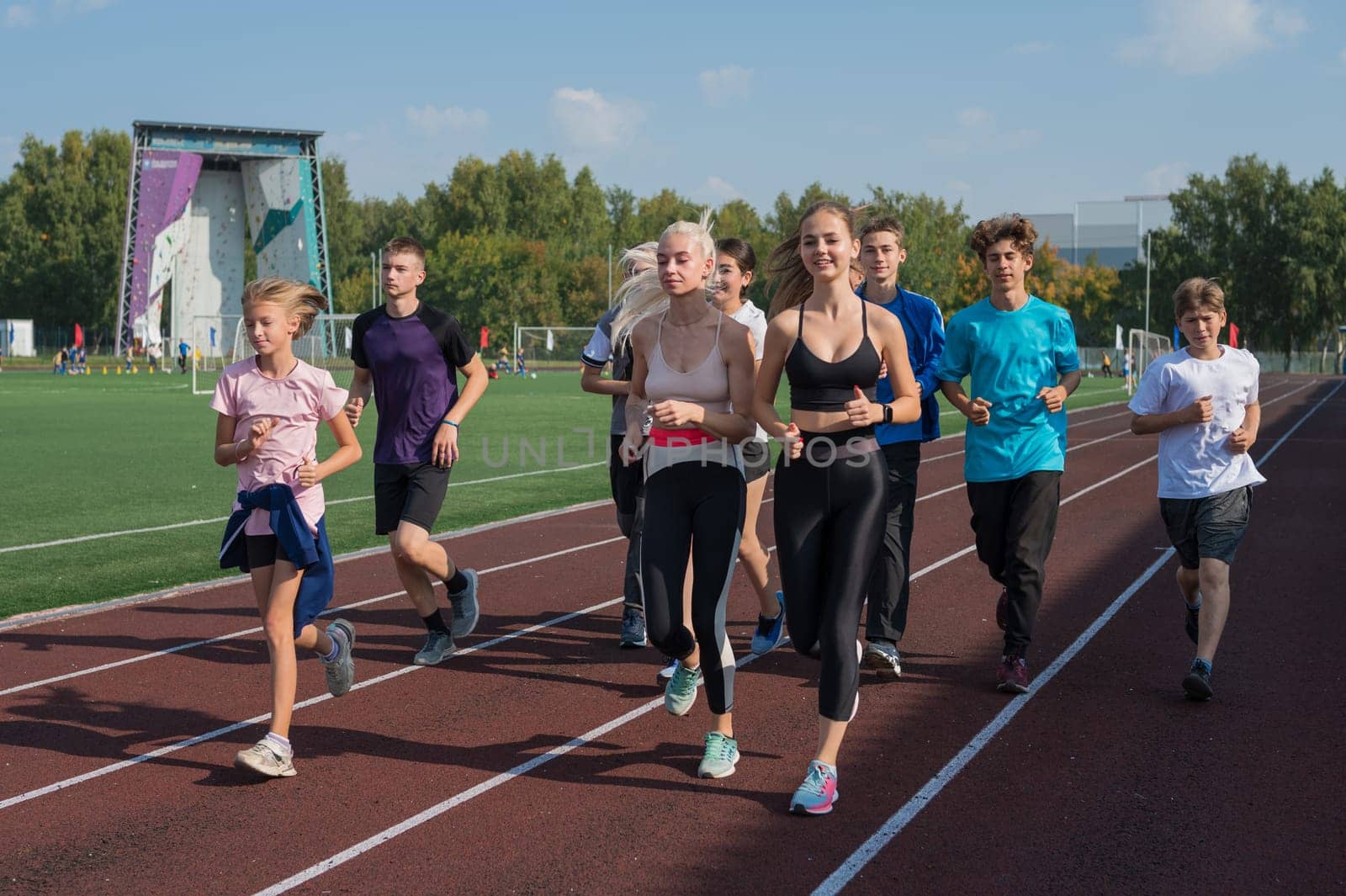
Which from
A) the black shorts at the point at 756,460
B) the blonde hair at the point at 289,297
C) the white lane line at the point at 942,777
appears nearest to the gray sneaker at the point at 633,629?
the black shorts at the point at 756,460

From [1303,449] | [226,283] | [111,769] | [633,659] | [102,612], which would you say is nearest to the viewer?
[111,769]

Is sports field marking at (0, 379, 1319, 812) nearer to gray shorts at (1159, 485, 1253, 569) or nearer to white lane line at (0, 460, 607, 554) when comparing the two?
gray shorts at (1159, 485, 1253, 569)

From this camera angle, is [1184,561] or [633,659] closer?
[1184,561]

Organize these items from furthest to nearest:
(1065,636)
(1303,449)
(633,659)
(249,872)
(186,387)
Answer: (186,387) < (1303,449) < (1065,636) < (633,659) < (249,872)

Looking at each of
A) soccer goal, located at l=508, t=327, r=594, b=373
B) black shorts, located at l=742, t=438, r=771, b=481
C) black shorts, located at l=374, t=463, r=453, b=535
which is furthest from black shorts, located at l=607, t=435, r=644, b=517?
soccer goal, located at l=508, t=327, r=594, b=373

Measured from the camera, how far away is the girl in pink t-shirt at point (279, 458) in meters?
5.12

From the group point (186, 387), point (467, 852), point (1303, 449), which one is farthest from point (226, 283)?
point (467, 852)

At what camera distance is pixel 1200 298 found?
6.20m

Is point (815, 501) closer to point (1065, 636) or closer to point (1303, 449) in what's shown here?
point (1065, 636)

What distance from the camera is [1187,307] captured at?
6.27 metres

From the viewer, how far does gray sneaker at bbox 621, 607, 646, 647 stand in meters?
7.19

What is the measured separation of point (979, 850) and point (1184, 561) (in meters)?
2.80

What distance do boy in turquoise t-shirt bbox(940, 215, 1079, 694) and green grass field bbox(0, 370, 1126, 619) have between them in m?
5.67

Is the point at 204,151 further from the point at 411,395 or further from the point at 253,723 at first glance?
the point at 253,723
